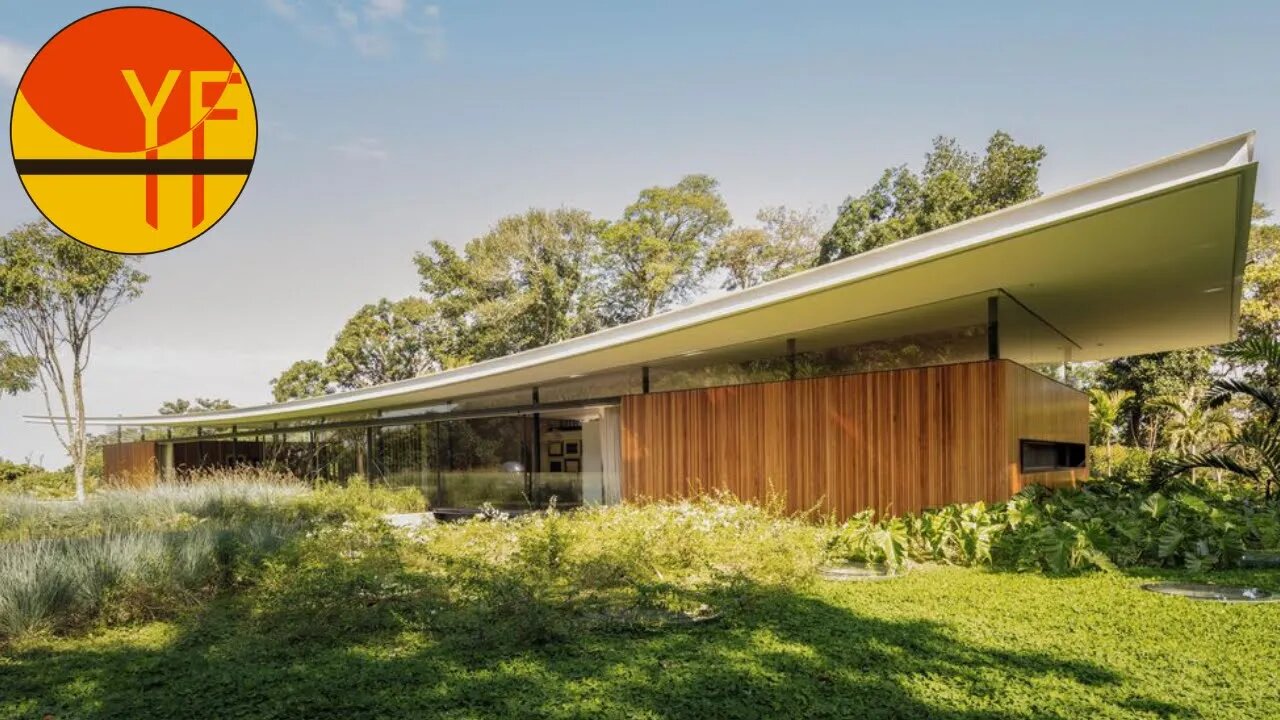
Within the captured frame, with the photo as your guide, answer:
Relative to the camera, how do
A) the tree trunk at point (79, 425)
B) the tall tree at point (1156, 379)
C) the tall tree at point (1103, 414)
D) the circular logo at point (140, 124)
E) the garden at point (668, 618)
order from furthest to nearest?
the tree trunk at point (79, 425), the tall tree at point (1156, 379), the tall tree at point (1103, 414), the circular logo at point (140, 124), the garden at point (668, 618)

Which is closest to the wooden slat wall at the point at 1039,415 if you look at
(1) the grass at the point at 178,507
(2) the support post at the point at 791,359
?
(2) the support post at the point at 791,359

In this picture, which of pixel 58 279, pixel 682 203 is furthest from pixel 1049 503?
pixel 58 279

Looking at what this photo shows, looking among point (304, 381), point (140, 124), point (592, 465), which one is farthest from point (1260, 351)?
point (304, 381)

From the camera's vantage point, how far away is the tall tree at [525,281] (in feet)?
96.5

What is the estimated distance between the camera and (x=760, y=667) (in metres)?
3.94

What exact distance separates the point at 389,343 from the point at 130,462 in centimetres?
972

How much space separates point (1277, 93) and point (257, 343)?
19608mm

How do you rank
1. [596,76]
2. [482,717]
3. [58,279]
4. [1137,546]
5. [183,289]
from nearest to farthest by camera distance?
[482,717] → [1137,546] → [596,76] → [183,289] → [58,279]

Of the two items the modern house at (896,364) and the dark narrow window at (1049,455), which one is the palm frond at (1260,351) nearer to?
the modern house at (896,364)

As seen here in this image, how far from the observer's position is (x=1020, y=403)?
8336 mm

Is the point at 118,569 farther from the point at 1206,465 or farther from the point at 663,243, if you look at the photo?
the point at 663,243

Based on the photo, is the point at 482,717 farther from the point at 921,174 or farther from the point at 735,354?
the point at 921,174

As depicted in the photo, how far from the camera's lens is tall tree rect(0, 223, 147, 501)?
21812mm

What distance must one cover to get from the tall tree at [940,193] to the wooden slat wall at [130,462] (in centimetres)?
2372
